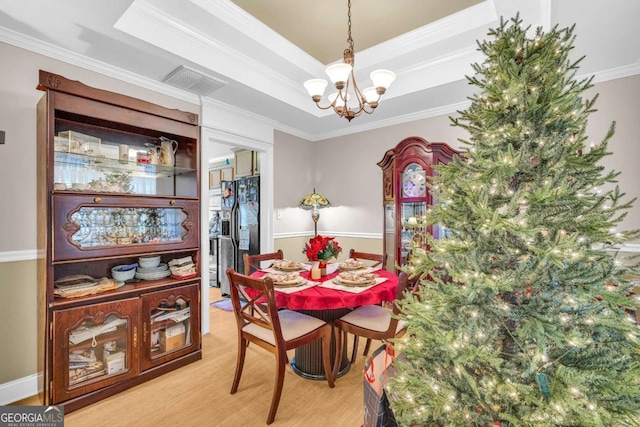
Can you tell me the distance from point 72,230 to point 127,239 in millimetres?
386

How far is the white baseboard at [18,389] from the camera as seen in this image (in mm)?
2008

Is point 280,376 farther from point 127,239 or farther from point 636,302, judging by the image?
point 636,302

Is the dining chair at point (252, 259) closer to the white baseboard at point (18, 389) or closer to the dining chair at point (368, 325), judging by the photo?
the dining chair at point (368, 325)

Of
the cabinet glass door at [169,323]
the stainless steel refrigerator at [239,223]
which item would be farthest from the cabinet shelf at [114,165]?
the stainless steel refrigerator at [239,223]

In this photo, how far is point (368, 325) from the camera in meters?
2.13

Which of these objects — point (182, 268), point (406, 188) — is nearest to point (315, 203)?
point (406, 188)

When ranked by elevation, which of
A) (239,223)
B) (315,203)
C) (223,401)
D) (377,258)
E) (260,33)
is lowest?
(223,401)

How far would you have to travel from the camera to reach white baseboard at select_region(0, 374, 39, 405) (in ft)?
6.59

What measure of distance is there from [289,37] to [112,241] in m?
2.23

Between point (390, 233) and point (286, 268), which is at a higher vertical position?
point (390, 233)

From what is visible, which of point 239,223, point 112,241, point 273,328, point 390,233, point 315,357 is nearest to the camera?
point 273,328

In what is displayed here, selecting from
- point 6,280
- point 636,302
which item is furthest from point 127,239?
point 636,302

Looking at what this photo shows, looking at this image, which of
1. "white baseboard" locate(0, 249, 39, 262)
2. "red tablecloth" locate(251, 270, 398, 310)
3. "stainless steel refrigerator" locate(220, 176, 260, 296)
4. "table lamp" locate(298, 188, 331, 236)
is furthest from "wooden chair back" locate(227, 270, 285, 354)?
"table lamp" locate(298, 188, 331, 236)

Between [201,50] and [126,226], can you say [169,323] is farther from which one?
[201,50]
